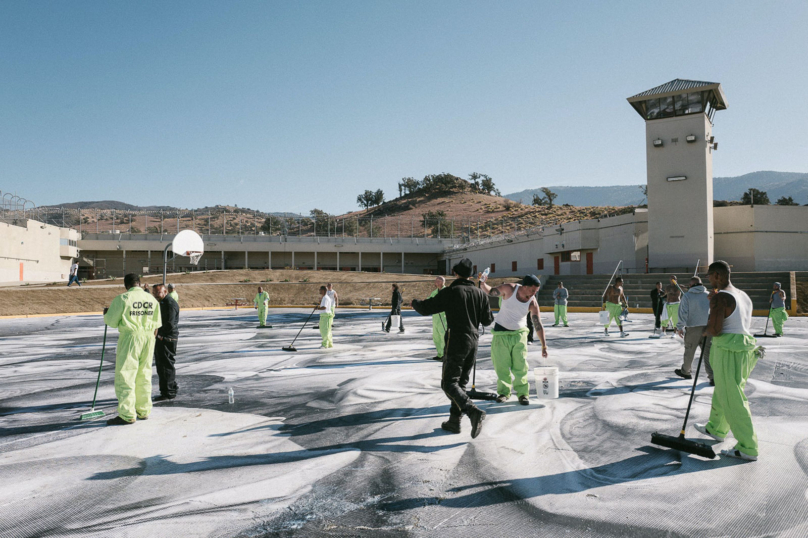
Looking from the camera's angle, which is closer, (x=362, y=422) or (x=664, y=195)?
(x=362, y=422)

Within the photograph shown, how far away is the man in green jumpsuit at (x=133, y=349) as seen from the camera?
582 centimetres

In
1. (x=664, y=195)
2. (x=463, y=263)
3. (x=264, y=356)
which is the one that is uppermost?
(x=664, y=195)

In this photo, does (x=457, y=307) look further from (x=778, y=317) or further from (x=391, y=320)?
(x=778, y=317)

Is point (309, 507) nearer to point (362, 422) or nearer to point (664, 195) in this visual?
point (362, 422)

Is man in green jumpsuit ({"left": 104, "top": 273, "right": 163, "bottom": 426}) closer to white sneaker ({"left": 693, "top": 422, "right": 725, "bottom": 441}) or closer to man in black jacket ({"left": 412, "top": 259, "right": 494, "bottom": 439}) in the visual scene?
man in black jacket ({"left": 412, "top": 259, "right": 494, "bottom": 439})

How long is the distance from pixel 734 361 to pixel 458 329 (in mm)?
2533

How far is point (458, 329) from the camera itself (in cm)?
525

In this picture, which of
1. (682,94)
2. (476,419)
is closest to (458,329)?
(476,419)

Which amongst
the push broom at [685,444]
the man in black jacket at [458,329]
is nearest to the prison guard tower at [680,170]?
the push broom at [685,444]

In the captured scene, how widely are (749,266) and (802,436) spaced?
32776 millimetres

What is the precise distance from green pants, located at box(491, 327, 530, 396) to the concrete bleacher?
21645 millimetres

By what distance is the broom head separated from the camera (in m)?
4.59

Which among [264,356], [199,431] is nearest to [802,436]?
[199,431]

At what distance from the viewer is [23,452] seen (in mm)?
4957
